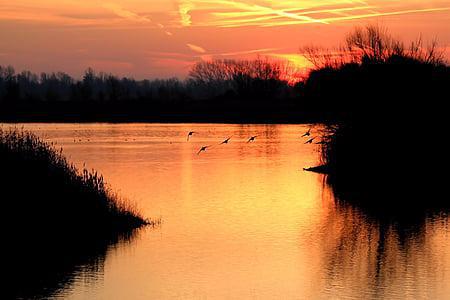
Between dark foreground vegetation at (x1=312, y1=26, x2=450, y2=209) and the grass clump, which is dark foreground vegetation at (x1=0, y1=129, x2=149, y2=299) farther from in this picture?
dark foreground vegetation at (x1=312, y1=26, x2=450, y2=209)

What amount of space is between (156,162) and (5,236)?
27.3 m

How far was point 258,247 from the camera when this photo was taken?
2269cm

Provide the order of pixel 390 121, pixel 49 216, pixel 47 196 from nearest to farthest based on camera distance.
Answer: pixel 49 216 < pixel 47 196 < pixel 390 121

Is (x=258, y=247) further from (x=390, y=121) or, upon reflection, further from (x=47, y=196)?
(x=390, y=121)

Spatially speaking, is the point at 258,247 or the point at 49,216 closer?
Result: the point at 49,216

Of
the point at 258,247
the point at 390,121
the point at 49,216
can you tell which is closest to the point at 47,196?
the point at 49,216

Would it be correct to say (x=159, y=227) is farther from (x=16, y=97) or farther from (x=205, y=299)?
(x=16, y=97)

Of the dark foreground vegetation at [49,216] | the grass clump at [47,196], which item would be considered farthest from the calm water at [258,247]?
the grass clump at [47,196]

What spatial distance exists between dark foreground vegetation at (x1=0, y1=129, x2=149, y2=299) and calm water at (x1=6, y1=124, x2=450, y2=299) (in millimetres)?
835

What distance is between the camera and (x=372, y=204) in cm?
3181

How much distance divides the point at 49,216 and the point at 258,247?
5.84m

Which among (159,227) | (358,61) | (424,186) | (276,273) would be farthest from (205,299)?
(358,61)

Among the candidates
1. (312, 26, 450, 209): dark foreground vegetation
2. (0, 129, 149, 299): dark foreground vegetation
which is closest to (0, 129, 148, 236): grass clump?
(0, 129, 149, 299): dark foreground vegetation

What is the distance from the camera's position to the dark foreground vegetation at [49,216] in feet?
68.0
